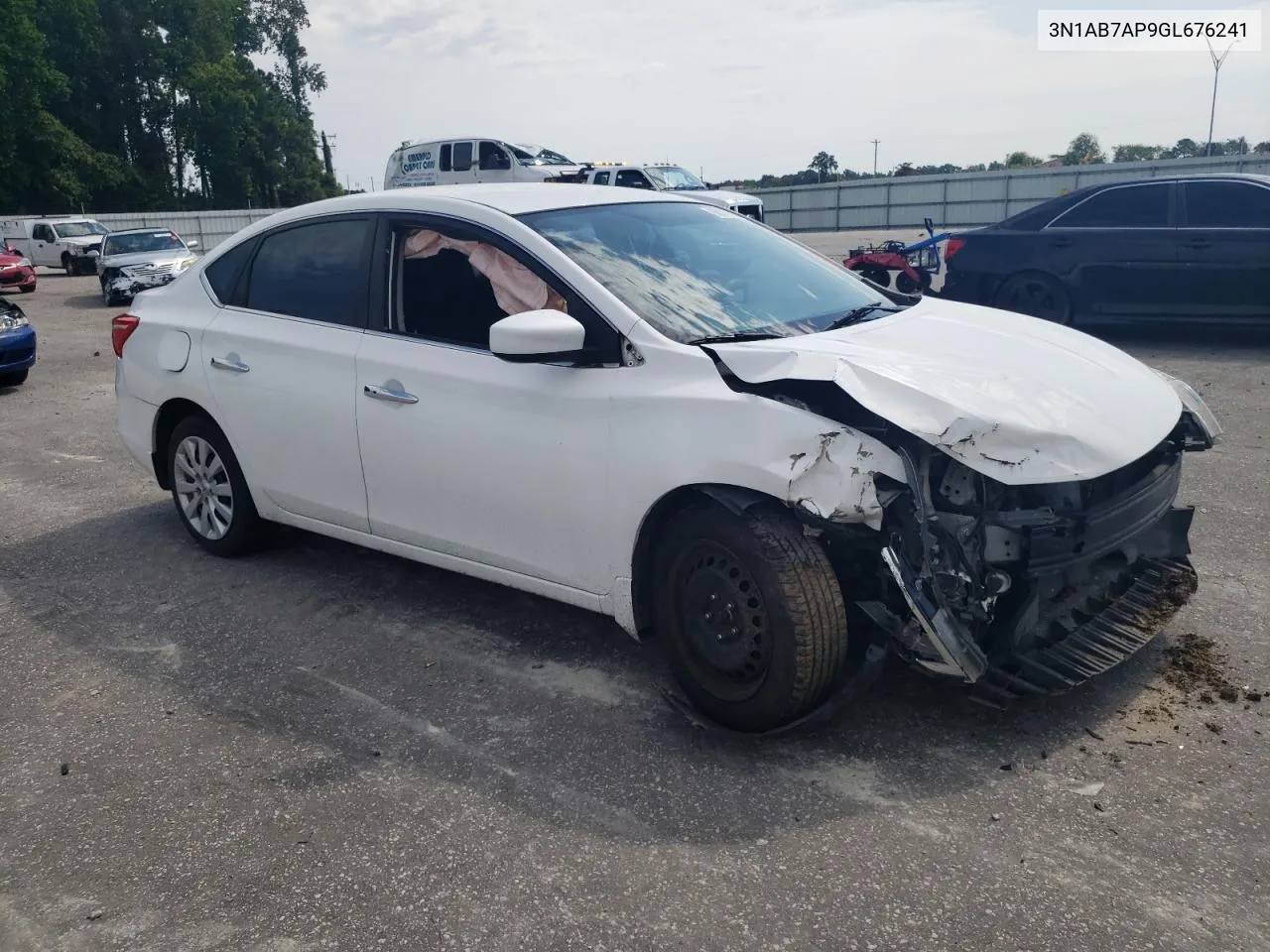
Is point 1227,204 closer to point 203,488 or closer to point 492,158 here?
point 203,488

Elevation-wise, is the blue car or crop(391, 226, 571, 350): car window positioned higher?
crop(391, 226, 571, 350): car window

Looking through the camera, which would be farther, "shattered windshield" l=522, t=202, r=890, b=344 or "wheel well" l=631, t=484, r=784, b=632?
"shattered windshield" l=522, t=202, r=890, b=344

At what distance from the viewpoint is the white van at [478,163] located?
78.0ft

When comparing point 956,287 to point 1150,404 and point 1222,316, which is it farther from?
point 1150,404

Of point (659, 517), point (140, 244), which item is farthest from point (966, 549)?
point (140, 244)

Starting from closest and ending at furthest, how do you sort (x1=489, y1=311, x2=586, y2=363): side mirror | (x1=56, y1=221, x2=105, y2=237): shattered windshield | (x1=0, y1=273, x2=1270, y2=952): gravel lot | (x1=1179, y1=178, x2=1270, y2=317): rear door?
(x1=0, y1=273, x2=1270, y2=952): gravel lot < (x1=489, y1=311, x2=586, y2=363): side mirror < (x1=1179, y1=178, x2=1270, y2=317): rear door < (x1=56, y1=221, x2=105, y2=237): shattered windshield

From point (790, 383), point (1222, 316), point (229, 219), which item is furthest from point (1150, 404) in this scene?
point (229, 219)

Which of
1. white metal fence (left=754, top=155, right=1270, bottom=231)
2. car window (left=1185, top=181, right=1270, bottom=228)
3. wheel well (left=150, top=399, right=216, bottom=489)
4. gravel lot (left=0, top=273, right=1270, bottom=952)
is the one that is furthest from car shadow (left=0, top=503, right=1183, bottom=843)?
white metal fence (left=754, top=155, right=1270, bottom=231)

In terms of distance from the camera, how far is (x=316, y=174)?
6906cm

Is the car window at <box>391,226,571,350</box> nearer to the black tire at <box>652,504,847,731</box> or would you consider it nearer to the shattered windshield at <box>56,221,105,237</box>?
the black tire at <box>652,504,847,731</box>

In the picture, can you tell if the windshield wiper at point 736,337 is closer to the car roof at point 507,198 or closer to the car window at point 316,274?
the car roof at point 507,198

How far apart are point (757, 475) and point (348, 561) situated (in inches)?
111

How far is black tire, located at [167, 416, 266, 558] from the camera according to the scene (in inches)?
202

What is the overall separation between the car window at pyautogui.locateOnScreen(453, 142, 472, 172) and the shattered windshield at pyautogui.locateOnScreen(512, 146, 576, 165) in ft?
4.04
